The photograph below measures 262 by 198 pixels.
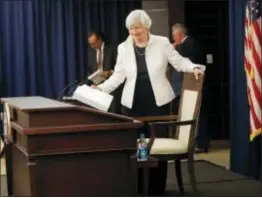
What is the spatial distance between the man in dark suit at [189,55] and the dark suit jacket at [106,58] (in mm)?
618

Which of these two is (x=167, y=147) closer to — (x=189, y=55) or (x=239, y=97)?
(x=239, y=97)

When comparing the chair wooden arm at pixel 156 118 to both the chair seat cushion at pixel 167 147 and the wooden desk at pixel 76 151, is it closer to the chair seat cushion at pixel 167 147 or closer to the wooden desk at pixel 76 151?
the chair seat cushion at pixel 167 147

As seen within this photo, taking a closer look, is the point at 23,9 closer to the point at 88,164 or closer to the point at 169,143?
the point at 169,143

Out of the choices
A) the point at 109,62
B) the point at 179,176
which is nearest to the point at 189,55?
the point at 109,62

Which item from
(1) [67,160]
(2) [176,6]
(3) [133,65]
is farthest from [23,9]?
(1) [67,160]

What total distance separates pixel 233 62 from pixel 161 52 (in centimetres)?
88

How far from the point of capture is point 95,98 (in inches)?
121

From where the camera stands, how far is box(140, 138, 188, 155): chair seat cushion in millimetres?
3430

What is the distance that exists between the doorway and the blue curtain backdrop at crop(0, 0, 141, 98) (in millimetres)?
619

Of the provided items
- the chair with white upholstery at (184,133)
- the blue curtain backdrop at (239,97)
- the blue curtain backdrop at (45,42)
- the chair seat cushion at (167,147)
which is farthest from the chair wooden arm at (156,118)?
the blue curtain backdrop at (45,42)

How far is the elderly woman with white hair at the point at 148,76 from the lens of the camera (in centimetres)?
371

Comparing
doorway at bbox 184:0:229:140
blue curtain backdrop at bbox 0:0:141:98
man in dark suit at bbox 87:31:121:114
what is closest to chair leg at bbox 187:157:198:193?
man in dark suit at bbox 87:31:121:114

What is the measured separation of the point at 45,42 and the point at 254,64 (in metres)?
2.21

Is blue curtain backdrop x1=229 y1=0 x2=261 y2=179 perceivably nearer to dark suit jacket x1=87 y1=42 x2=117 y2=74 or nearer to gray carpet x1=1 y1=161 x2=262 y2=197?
gray carpet x1=1 y1=161 x2=262 y2=197
